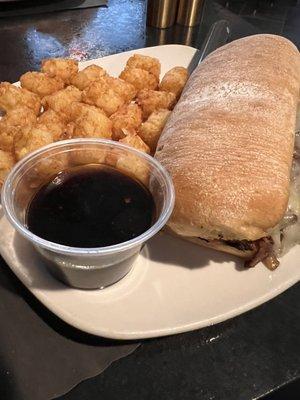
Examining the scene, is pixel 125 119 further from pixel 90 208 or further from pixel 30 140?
pixel 90 208

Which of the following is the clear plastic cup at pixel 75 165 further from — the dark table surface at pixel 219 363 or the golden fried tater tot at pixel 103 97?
the golden fried tater tot at pixel 103 97

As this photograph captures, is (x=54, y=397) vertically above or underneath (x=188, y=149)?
underneath

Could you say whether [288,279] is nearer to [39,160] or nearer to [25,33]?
[39,160]

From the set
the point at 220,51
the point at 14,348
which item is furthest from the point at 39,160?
the point at 220,51

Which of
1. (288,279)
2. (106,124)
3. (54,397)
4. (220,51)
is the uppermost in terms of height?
(220,51)

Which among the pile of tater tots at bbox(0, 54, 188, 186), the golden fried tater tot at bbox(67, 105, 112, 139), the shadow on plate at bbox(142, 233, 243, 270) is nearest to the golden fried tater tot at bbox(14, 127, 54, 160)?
the pile of tater tots at bbox(0, 54, 188, 186)
